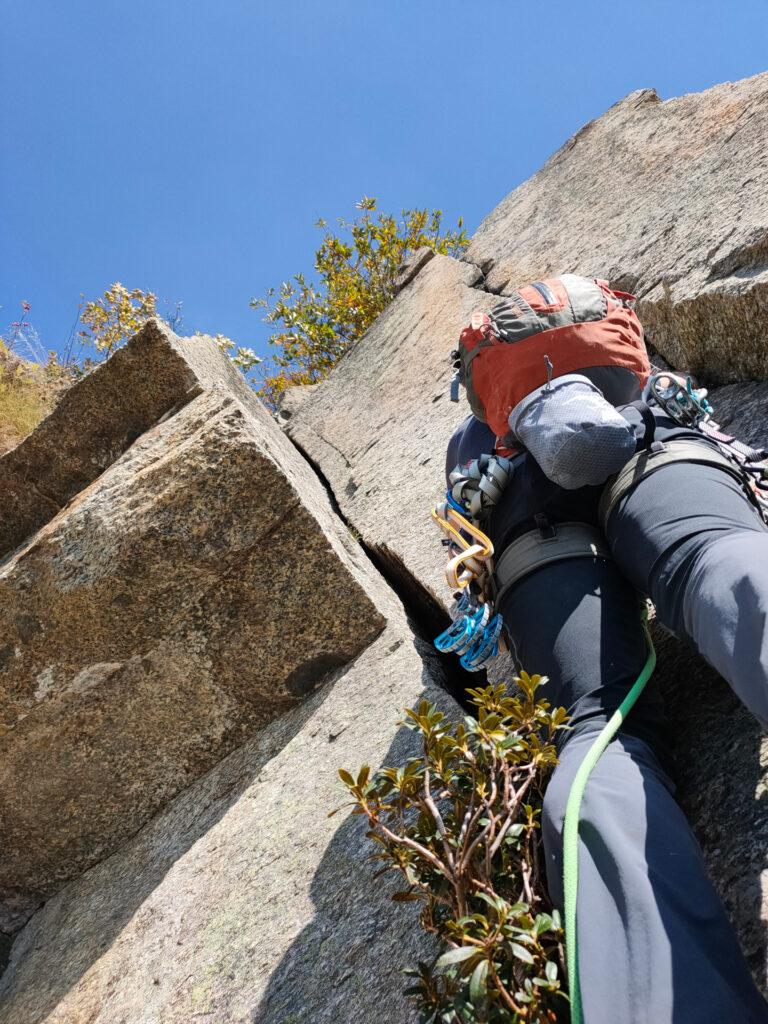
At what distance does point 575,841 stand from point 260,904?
137cm

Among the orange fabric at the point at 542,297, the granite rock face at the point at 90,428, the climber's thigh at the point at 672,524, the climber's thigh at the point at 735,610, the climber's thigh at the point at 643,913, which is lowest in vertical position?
the climber's thigh at the point at 643,913

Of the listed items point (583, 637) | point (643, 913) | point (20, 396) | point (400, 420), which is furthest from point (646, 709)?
point (20, 396)

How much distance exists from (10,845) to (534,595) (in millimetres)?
2509

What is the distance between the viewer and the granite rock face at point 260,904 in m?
1.93

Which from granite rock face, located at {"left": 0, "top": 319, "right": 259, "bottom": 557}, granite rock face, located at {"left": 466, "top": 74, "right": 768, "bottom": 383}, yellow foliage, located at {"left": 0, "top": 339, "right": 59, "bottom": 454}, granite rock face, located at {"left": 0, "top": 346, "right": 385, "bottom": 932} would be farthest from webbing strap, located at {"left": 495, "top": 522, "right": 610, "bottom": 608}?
yellow foliage, located at {"left": 0, "top": 339, "right": 59, "bottom": 454}

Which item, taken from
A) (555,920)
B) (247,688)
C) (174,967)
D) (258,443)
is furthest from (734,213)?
(174,967)

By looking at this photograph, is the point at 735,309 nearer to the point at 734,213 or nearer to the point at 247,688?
the point at 734,213

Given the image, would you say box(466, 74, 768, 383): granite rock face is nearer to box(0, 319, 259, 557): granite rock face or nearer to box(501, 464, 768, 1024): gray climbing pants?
box(501, 464, 768, 1024): gray climbing pants

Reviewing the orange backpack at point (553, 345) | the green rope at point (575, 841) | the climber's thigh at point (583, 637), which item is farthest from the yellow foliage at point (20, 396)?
the green rope at point (575, 841)

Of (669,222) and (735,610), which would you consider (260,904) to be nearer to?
(735,610)

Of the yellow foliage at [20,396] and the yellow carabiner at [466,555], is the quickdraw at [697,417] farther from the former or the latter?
the yellow foliage at [20,396]

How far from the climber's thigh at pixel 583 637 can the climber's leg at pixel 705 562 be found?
0.09m

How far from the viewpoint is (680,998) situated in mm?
1075

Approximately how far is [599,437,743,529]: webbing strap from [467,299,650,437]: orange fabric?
41cm
